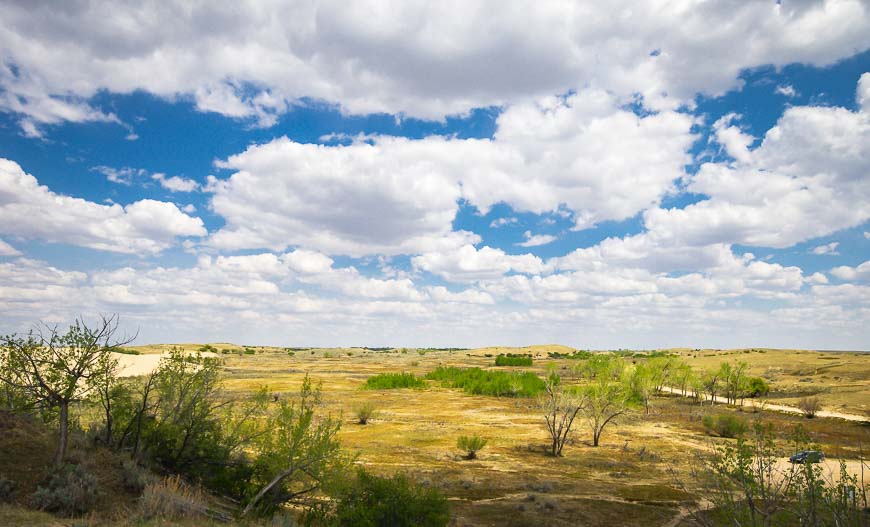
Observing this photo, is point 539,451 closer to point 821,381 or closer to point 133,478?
point 133,478

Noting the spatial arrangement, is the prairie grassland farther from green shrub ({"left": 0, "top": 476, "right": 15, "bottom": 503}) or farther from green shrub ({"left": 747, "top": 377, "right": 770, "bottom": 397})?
green shrub ({"left": 0, "top": 476, "right": 15, "bottom": 503})

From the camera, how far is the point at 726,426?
137 ft

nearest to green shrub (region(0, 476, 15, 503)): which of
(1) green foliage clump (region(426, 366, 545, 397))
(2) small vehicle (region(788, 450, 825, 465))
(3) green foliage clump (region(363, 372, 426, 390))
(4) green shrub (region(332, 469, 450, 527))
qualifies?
(4) green shrub (region(332, 469, 450, 527))

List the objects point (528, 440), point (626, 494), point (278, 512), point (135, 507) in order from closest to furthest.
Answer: point (135, 507), point (278, 512), point (626, 494), point (528, 440)

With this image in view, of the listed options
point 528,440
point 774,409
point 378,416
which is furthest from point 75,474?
point 774,409

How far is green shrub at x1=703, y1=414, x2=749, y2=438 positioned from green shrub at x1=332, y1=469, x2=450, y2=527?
35.0 metres

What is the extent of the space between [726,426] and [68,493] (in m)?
45.8

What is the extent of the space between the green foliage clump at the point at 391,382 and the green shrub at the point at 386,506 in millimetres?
65976

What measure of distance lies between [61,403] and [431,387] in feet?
258

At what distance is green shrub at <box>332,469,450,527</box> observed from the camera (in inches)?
608

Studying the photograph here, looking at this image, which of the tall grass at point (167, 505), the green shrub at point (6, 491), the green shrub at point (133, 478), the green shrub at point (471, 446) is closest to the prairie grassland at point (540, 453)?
the green shrub at point (471, 446)

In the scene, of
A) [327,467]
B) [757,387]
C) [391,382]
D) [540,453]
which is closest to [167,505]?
[327,467]

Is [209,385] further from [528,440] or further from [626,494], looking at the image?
[528,440]

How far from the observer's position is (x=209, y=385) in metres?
17.9
